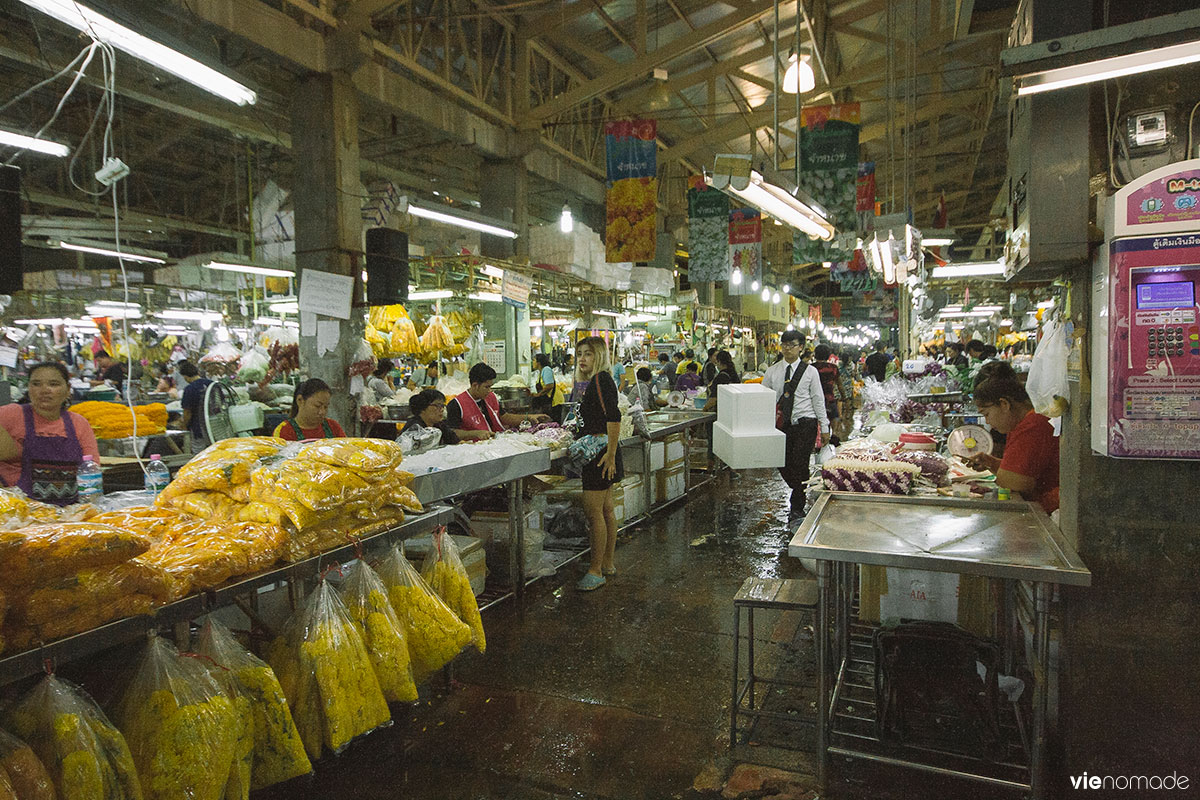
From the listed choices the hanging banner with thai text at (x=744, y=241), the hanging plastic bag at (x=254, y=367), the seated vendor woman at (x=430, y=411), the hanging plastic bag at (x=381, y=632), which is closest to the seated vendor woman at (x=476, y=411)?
the seated vendor woman at (x=430, y=411)

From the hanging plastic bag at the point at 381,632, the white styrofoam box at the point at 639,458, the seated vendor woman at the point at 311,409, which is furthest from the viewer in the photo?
the white styrofoam box at the point at 639,458

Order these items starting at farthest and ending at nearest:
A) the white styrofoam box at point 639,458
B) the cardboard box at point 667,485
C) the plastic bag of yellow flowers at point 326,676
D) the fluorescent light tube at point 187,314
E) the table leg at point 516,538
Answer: the fluorescent light tube at point 187,314 → the cardboard box at point 667,485 → the white styrofoam box at point 639,458 → the table leg at point 516,538 → the plastic bag of yellow flowers at point 326,676

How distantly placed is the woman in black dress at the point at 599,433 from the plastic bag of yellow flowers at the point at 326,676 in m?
2.66

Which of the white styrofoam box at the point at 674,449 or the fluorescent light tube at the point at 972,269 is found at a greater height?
the fluorescent light tube at the point at 972,269

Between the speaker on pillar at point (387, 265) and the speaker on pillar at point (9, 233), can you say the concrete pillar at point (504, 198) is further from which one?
the speaker on pillar at point (9, 233)

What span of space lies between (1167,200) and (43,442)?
583 centimetres

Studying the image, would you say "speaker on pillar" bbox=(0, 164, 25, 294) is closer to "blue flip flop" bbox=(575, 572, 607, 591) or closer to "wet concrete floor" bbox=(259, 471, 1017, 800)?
"wet concrete floor" bbox=(259, 471, 1017, 800)

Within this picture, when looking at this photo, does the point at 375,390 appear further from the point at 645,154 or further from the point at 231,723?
the point at 231,723

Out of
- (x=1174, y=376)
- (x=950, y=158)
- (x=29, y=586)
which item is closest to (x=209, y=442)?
(x=29, y=586)

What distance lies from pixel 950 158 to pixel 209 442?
19904 mm

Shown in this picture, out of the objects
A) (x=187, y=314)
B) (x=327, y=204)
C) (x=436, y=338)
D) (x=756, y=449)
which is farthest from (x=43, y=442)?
(x=187, y=314)

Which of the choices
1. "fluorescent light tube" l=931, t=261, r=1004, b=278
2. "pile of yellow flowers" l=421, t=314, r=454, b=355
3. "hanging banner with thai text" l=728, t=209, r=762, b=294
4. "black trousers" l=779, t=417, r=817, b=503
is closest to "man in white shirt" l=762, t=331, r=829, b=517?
"black trousers" l=779, t=417, r=817, b=503

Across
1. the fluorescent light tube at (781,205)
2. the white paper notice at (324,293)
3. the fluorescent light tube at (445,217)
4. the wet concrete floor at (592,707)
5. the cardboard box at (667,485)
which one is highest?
the fluorescent light tube at (445,217)

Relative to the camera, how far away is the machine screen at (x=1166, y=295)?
245cm
